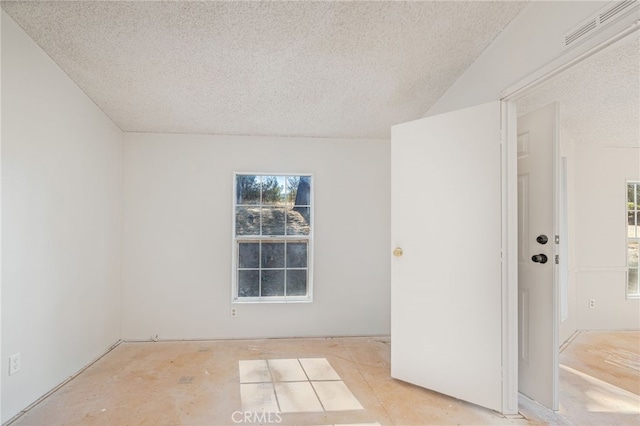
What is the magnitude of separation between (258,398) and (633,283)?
480 centimetres

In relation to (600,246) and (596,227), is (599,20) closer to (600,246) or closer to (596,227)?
(596,227)

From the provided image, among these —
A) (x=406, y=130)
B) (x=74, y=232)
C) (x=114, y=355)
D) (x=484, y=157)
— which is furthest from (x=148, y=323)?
(x=484, y=157)

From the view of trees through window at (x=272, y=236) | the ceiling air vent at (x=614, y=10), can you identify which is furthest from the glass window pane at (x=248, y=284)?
the ceiling air vent at (x=614, y=10)

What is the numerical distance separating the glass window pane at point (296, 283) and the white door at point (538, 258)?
2342 millimetres

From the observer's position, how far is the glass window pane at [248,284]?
409 cm

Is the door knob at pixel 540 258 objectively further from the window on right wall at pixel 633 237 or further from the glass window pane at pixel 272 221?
the window on right wall at pixel 633 237

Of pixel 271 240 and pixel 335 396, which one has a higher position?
pixel 271 240

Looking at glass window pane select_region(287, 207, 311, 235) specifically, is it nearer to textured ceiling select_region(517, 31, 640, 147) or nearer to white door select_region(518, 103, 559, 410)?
white door select_region(518, 103, 559, 410)

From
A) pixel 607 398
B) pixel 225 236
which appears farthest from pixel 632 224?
pixel 225 236

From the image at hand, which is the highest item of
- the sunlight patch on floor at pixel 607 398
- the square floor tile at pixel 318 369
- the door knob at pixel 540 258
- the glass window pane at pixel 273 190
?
the glass window pane at pixel 273 190

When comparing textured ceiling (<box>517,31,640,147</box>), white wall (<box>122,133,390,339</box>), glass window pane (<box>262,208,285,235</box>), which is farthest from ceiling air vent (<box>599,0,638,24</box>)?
glass window pane (<box>262,208,285,235</box>)

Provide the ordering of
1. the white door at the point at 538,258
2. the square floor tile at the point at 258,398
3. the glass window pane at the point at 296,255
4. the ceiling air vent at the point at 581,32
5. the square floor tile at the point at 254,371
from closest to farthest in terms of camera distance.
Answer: the ceiling air vent at the point at 581,32, the white door at the point at 538,258, the square floor tile at the point at 258,398, the square floor tile at the point at 254,371, the glass window pane at the point at 296,255

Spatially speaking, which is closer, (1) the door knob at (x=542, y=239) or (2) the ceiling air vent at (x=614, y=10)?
(2) the ceiling air vent at (x=614, y=10)

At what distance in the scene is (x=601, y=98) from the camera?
316 centimetres
